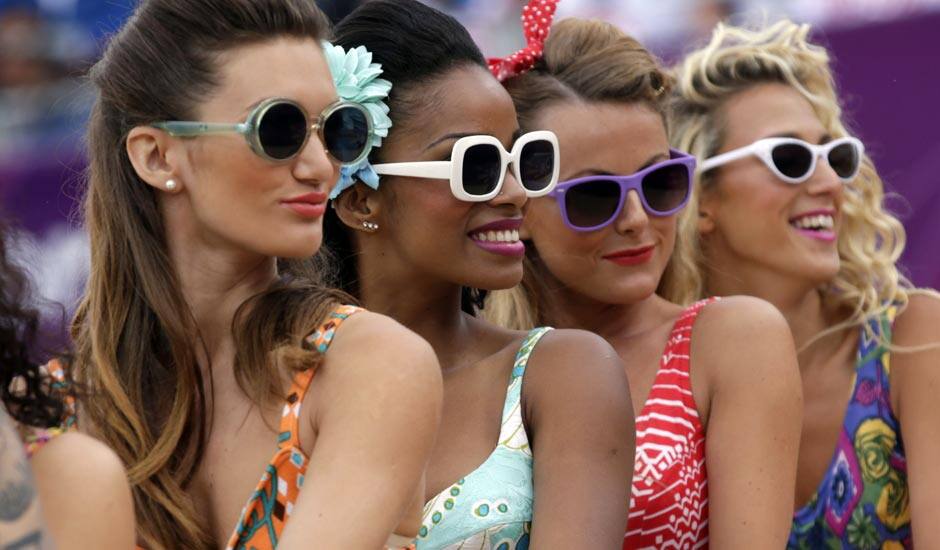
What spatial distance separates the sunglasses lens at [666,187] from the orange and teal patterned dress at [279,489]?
1.19 metres

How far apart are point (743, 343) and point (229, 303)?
121cm

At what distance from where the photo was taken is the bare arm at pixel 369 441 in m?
2.31

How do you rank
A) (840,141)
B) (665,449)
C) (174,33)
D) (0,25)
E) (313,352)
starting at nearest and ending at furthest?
(313,352) → (174,33) → (665,449) → (840,141) → (0,25)

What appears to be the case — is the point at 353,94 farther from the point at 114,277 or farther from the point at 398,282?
the point at 114,277

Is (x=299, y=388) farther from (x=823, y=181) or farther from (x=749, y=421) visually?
(x=823, y=181)

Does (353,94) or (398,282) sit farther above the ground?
(353,94)

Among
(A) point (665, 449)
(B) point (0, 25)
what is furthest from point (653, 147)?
(B) point (0, 25)

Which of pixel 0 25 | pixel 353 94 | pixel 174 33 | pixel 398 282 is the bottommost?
pixel 0 25

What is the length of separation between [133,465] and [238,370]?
9.2 inches

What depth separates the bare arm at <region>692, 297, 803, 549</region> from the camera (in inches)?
126

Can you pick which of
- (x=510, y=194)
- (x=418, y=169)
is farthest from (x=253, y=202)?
(x=510, y=194)

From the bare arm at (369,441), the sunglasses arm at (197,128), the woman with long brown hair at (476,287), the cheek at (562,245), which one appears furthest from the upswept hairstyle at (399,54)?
the bare arm at (369,441)

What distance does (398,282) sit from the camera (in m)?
3.24

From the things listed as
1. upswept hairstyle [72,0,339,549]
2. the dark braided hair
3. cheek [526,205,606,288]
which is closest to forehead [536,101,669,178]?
cheek [526,205,606,288]
